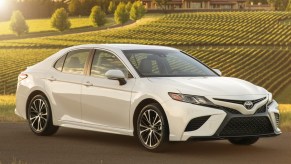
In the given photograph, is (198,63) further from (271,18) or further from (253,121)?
(271,18)

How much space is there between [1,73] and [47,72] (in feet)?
259

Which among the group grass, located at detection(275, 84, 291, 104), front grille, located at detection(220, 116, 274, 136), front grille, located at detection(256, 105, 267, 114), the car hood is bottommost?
grass, located at detection(275, 84, 291, 104)

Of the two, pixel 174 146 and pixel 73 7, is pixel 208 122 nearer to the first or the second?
pixel 174 146

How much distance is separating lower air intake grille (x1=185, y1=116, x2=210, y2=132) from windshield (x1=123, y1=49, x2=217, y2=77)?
1071 millimetres

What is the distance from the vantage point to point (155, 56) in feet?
37.7

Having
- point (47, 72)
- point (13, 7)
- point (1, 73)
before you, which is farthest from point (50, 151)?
point (13, 7)

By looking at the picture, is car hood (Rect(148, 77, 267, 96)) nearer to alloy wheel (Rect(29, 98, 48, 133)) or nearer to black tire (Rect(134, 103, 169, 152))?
black tire (Rect(134, 103, 169, 152))

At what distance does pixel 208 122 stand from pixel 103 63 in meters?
2.31

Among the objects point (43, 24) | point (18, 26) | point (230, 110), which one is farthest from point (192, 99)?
point (43, 24)

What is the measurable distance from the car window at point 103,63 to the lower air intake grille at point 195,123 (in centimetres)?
158

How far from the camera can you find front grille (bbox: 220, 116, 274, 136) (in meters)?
10.0

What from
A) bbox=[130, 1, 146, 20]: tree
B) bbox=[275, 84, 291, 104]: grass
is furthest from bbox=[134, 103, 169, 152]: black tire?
bbox=[130, 1, 146, 20]: tree

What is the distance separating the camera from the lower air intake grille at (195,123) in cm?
999

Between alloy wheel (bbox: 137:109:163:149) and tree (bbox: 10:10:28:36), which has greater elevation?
alloy wheel (bbox: 137:109:163:149)
